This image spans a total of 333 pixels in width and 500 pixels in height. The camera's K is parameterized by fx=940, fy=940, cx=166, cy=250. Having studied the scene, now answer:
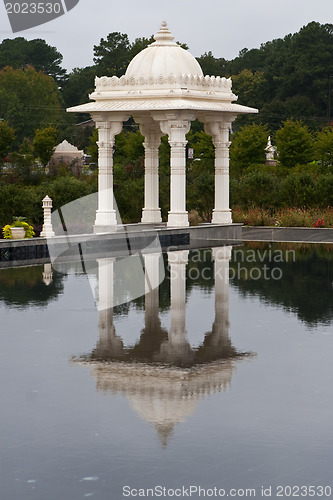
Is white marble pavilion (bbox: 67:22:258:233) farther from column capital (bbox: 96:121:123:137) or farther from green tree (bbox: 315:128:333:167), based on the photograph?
green tree (bbox: 315:128:333:167)

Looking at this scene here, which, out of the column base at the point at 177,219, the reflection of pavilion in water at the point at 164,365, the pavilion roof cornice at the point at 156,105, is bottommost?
the reflection of pavilion in water at the point at 164,365

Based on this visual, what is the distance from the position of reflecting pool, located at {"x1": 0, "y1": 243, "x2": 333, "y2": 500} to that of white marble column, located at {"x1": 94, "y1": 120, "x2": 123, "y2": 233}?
11057 millimetres

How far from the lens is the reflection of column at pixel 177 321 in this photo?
11539 mm

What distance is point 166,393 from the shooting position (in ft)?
31.4

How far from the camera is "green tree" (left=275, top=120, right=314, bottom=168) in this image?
51500mm

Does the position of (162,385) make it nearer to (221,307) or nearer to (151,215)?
(221,307)

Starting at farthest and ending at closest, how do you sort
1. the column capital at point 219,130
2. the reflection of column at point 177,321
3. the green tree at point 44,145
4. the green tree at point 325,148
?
the green tree at point 44,145 < the green tree at point 325,148 < the column capital at point 219,130 < the reflection of column at point 177,321

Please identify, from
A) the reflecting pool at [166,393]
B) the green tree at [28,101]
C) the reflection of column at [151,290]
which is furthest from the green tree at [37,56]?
the reflecting pool at [166,393]

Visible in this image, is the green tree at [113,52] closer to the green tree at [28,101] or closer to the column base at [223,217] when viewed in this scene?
the green tree at [28,101]

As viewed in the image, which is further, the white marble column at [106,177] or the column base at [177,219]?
the white marble column at [106,177]

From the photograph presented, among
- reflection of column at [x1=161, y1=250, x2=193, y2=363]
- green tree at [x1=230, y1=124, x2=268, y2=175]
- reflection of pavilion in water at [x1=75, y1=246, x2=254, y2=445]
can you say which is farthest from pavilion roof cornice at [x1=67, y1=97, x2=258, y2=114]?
green tree at [x1=230, y1=124, x2=268, y2=175]

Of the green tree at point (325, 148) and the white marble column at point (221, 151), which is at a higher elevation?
the green tree at point (325, 148)

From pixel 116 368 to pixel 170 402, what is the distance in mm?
1611

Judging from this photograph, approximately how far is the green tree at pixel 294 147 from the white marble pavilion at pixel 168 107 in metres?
21.9
